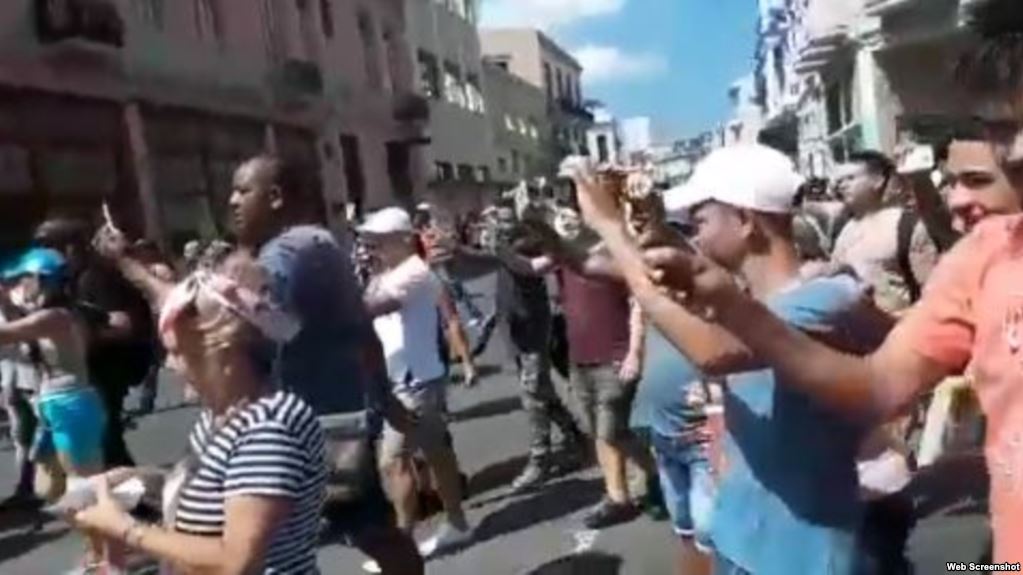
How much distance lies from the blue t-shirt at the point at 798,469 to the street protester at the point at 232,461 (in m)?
0.80

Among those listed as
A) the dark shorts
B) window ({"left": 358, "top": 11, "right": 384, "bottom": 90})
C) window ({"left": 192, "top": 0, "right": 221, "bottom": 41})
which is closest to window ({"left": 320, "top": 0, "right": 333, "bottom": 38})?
window ({"left": 358, "top": 11, "right": 384, "bottom": 90})

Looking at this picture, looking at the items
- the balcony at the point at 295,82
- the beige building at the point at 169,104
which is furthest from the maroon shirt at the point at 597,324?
the balcony at the point at 295,82

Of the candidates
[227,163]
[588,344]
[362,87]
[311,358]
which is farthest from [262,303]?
[362,87]

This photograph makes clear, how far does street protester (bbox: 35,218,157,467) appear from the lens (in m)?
7.51

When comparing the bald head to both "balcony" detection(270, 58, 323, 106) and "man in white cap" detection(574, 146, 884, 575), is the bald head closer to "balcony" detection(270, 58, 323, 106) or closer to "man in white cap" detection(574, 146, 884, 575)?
"man in white cap" detection(574, 146, 884, 575)

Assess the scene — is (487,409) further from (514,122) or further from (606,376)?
(514,122)

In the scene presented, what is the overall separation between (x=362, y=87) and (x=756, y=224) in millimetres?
37802

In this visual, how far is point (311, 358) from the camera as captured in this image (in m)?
5.48

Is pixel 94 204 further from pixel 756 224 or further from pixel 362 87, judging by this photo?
pixel 756 224

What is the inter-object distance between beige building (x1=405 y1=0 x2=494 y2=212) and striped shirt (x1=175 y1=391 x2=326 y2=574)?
4234 cm

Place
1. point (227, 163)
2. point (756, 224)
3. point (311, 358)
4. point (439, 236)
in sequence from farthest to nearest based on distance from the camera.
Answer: point (227, 163)
point (439, 236)
point (311, 358)
point (756, 224)

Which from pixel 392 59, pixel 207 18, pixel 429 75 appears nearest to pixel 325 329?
pixel 207 18

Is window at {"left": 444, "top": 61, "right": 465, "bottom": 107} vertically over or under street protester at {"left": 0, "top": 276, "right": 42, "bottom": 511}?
over

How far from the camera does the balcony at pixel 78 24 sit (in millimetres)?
23422
